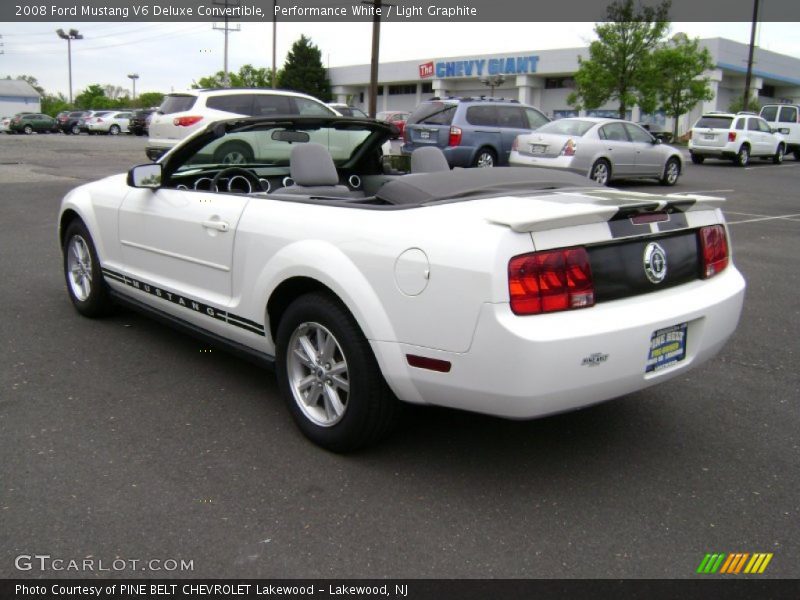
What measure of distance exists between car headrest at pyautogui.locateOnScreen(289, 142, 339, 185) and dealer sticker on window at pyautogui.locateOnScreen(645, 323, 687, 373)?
216 centimetres

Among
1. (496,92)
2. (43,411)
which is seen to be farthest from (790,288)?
(496,92)

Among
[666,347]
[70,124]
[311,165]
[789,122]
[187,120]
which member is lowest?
[666,347]

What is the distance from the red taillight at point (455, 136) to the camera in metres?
15.7

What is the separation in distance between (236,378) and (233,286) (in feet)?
2.54

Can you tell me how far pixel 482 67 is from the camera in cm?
5547

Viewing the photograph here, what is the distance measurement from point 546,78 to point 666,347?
55.4 metres

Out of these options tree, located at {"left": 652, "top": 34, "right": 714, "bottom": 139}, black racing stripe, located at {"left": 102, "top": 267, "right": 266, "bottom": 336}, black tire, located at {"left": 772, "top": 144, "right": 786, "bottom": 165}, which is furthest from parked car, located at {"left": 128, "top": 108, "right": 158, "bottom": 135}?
black racing stripe, located at {"left": 102, "top": 267, "right": 266, "bottom": 336}

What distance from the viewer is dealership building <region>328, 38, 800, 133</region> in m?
48.2

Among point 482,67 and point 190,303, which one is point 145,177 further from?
point 482,67

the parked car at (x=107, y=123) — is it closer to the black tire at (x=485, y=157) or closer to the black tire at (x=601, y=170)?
the black tire at (x=485, y=157)

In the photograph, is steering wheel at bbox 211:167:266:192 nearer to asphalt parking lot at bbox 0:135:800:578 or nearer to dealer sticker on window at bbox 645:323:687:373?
asphalt parking lot at bbox 0:135:800:578

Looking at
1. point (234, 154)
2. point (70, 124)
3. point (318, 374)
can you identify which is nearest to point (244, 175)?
point (234, 154)

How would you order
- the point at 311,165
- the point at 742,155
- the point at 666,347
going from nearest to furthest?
1. the point at 666,347
2. the point at 311,165
3. the point at 742,155

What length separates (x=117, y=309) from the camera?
5.60 m
